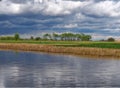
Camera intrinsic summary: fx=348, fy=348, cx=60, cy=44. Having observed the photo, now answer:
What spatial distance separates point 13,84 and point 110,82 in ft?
24.8

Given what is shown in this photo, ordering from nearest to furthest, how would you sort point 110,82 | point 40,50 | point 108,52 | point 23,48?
1. point 110,82
2. point 108,52
3. point 40,50
4. point 23,48

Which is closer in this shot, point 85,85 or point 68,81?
point 85,85

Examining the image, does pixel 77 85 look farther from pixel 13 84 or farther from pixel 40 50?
pixel 40 50

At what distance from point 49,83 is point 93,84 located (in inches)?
132

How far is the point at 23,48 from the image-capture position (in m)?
98.2

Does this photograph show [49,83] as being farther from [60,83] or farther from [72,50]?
[72,50]

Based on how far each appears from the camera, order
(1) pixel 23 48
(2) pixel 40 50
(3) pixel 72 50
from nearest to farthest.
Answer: (3) pixel 72 50 < (2) pixel 40 50 < (1) pixel 23 48

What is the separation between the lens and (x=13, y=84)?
85.5ft

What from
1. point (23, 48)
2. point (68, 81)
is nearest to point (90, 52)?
point (23, 48)

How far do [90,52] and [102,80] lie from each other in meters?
39.8

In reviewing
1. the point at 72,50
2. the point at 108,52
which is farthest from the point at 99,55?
the point at 72,50

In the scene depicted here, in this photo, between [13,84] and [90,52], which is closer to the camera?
[13,84]

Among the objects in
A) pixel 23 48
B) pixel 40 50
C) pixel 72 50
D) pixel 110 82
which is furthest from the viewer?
pixel 23 48

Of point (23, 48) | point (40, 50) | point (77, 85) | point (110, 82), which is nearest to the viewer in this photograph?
point (77, 85)
